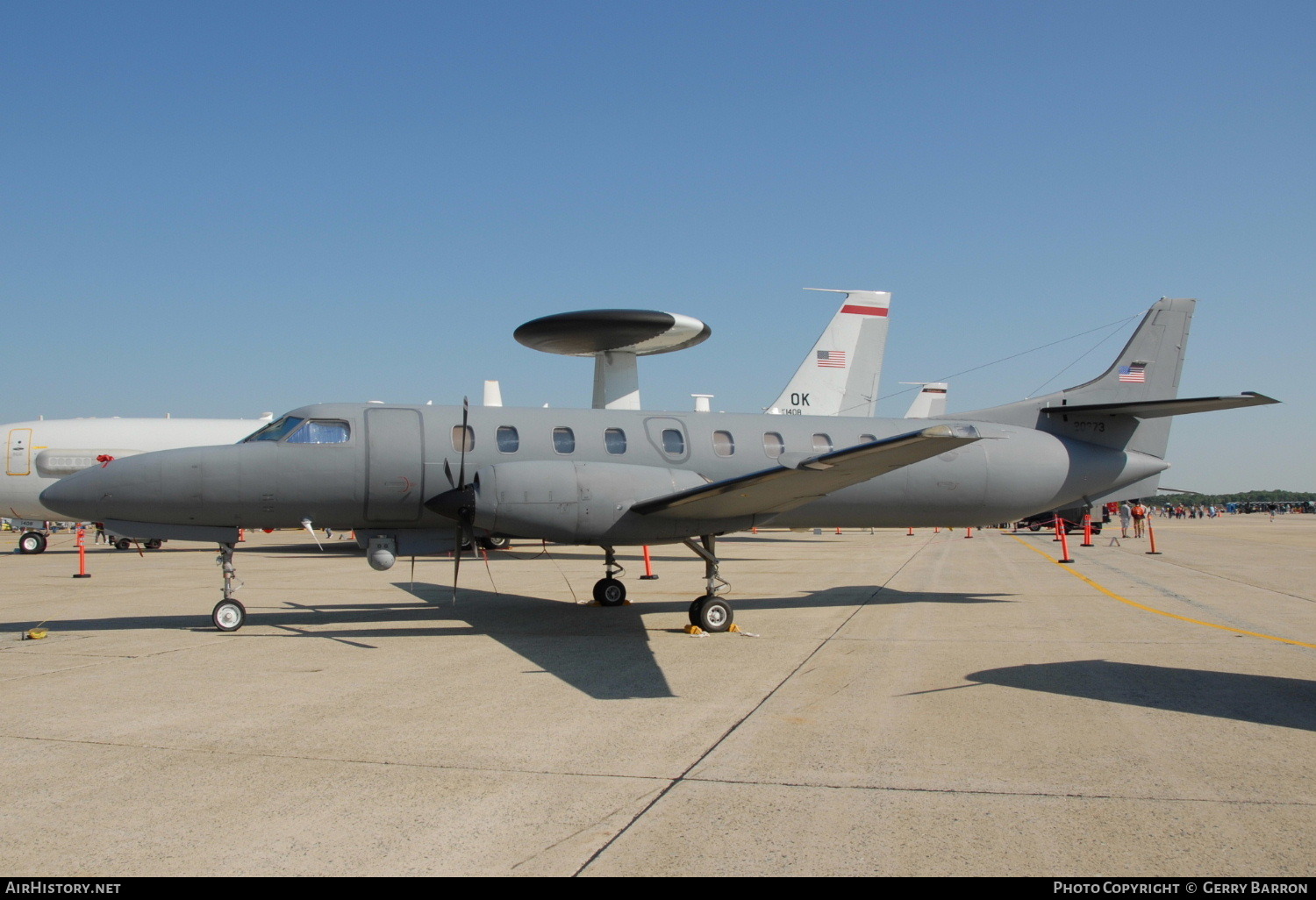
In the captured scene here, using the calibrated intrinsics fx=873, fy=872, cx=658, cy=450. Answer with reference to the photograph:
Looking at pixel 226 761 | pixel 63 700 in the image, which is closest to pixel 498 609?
pixel 63 700

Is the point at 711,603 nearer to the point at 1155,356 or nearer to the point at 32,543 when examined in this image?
the point at 1155,356

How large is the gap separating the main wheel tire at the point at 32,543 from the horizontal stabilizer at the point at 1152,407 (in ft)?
113

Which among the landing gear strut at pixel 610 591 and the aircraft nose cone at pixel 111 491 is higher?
the aircraft nose cone at pixel 111 491

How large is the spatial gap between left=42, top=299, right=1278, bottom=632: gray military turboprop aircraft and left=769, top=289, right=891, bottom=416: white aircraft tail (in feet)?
63.1

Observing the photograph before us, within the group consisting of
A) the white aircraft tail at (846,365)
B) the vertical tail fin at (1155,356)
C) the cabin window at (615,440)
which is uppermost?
the white aircraft tail at (846,365)

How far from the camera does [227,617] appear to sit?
38.8 ft

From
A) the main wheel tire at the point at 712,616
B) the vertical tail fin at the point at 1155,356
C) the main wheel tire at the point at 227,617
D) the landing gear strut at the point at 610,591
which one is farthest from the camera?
the vertical tail fin at the point at 1155,356

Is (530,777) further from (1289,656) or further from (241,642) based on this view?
(1289,656)

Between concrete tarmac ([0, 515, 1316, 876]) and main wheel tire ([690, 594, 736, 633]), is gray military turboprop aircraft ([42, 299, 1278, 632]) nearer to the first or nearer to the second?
main wheel tire ([690, 594, 736, 633])

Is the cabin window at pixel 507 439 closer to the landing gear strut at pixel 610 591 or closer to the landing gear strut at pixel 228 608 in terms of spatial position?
the landing gear strut at pixel 610 591

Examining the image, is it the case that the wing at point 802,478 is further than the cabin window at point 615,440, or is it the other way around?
the cabin window at point 615,440

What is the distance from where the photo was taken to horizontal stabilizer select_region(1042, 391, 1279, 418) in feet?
46.1

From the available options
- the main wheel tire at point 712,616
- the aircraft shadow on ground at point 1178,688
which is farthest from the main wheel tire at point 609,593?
the aircraft shadow on ground at point 1178,688

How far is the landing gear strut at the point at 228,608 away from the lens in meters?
11.8
